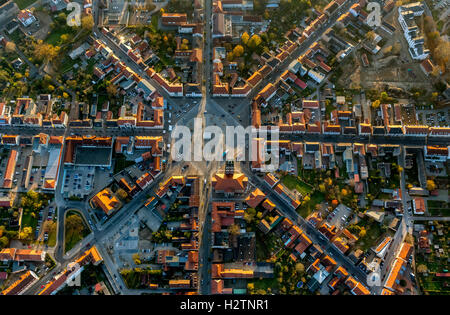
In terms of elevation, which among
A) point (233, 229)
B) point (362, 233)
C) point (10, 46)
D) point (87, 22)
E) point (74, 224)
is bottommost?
→ point (362, 233)

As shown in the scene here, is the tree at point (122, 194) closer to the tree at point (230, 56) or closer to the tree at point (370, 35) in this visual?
the tree at point (230, 56)

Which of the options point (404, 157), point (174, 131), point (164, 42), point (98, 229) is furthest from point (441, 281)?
point (164, 42)

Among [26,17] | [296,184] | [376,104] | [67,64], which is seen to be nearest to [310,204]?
[296,184]

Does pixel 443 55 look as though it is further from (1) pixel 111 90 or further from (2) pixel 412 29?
(1) pixel 111 90

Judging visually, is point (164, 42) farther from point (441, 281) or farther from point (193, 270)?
point (441, 281)

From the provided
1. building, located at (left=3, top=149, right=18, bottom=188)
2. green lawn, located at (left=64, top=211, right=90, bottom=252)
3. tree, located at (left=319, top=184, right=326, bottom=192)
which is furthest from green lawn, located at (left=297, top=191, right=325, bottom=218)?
building, located at (left=3, top=149, right=18, bottom=188)

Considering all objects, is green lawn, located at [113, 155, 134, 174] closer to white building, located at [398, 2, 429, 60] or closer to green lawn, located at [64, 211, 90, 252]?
green lawn, located at [64, 211, 90, 252]
